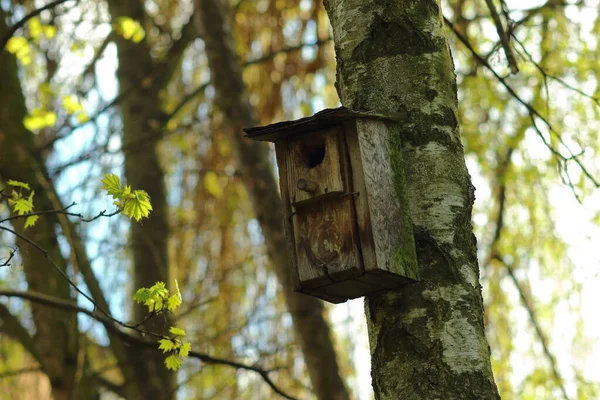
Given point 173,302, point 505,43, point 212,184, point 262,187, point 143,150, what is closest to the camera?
point 173,302

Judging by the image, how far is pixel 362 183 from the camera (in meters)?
2.37

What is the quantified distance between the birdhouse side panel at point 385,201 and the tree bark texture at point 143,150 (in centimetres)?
311

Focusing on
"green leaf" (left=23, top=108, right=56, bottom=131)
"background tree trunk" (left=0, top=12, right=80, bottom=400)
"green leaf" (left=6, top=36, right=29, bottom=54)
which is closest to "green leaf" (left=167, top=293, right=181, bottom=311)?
"background tree trunk" (left=0, top=12, right=80, bottom=400)

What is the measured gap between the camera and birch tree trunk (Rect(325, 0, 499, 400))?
219 cm

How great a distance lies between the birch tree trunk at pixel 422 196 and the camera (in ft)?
7.18

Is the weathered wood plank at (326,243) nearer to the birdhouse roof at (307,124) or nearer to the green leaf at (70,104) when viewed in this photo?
the birdhouse roof at (307,124)

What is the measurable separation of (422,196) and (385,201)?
0.09m

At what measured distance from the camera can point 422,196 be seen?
2.38 metres

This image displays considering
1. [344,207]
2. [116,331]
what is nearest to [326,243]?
[344,207]

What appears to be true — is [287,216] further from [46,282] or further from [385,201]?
[46,282]

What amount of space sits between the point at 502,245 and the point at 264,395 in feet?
5.43

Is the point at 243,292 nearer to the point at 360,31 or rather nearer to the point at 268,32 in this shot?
the point at 268,32

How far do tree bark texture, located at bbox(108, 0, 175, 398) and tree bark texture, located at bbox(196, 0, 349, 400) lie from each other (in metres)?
0.54

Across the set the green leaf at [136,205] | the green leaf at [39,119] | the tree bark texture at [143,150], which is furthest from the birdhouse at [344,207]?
the tree bark texture at [143,150]
